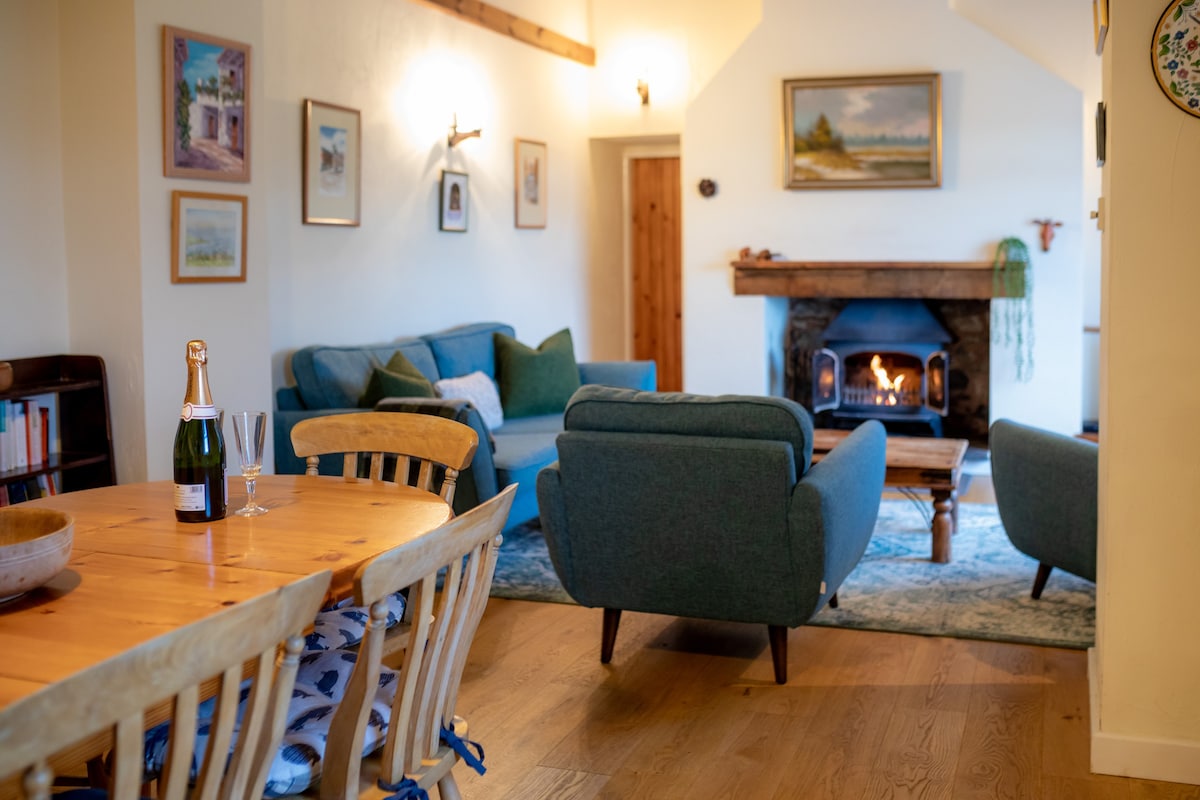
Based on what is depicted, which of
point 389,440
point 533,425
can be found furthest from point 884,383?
point 389,440

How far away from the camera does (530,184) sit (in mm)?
7777

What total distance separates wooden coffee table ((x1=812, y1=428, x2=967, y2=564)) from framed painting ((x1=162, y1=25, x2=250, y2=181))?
2652 millimetres

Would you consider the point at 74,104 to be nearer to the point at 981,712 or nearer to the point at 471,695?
the point at 471,695

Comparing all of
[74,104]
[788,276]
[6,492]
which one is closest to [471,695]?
[6,492]

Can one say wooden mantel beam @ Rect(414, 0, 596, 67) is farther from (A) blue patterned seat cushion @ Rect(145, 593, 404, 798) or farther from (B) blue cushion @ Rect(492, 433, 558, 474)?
(A) blue patterned seat cushion @ Rect(145, 593, 404, 798)

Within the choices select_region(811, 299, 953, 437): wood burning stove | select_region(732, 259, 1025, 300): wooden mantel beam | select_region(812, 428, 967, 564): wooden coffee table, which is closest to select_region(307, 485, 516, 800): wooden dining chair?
select_region(812, 428, 967, 564): wooden coffee table

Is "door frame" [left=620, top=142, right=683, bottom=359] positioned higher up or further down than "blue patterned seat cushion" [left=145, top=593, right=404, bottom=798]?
higher up

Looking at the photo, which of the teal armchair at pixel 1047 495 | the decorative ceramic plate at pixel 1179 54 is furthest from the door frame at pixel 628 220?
the decorative ceramic plate at pixel 1179 54

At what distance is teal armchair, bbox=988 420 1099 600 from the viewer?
388 cm

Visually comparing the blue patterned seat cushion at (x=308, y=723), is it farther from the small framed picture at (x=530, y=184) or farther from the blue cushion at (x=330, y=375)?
the small framed picture at (x=530, y=184)

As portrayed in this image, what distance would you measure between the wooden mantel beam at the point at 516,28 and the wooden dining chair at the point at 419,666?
528cm

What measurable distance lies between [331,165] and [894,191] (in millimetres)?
3520

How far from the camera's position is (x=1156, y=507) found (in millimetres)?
2867

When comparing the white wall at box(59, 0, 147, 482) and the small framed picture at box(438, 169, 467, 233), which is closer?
the white wall at box(59, 0, 147, 482)
